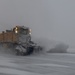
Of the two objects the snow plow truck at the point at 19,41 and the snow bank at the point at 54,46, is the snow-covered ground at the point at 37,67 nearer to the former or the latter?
the snow plow truck at the point at 19,41

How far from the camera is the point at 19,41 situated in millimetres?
35562

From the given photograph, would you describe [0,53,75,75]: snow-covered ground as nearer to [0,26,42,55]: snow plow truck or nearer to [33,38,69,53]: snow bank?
[0,26,42,55]: snow plow truck

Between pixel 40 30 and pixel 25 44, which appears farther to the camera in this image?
pixel 40 30

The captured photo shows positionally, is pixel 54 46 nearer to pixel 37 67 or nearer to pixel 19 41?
pixel 19 41

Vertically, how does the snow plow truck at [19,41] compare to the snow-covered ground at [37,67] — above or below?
above

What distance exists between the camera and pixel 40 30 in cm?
6775

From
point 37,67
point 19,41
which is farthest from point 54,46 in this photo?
point 37,67

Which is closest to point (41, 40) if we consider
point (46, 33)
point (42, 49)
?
point (42, 49)

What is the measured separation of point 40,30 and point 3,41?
31.2 meters

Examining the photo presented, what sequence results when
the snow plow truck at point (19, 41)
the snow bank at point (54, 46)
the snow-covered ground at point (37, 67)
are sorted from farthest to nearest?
the snow bank at point (54, 46)
the snow plow truck at point (19, 41)
the snow-covered ground at point (37, 67)

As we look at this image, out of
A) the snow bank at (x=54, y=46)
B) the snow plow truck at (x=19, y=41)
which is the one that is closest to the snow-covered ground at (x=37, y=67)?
the snow plow truck at (x=19, y=41)

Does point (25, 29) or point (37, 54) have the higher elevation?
point (25, 29)

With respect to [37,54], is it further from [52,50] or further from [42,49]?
[52,50]

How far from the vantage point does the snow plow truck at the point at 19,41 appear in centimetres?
3434
